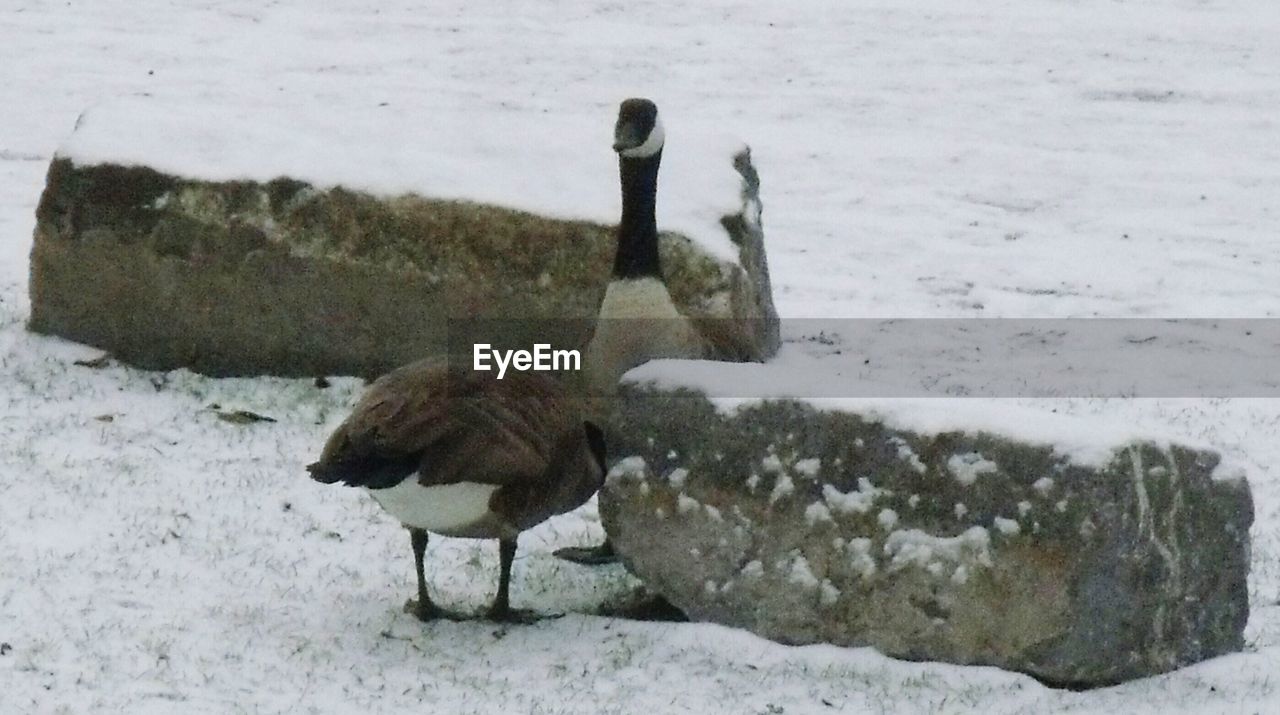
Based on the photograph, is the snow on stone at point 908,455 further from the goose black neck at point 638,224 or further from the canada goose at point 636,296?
the goose black neck at point 638,224

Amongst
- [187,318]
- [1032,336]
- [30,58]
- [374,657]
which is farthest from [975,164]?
[374,657]

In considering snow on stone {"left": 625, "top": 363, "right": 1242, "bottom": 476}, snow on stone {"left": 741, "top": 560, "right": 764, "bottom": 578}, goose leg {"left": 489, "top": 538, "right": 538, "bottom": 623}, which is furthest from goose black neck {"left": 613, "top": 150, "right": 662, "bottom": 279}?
snow on stone {"left": 741, "top": 560, "right": 764, "bottom": 578}

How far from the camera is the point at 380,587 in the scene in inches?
245

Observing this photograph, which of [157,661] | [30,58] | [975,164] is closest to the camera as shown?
[157,661]

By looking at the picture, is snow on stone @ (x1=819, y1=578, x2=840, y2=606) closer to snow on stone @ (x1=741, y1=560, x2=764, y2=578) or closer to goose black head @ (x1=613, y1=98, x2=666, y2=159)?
snow on stone @ (x1=741, y1=560, x2=764, y2=578)

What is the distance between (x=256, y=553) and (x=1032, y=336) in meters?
5.31

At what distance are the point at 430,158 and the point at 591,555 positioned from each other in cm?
287

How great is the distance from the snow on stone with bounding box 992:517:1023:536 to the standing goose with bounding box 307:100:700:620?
133cm

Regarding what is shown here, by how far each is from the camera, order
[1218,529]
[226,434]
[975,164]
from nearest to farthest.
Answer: [1218,529] < [226,434] < [975,164]

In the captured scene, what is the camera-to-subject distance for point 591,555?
6516 millimetres

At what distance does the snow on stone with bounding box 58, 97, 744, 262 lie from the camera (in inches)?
330

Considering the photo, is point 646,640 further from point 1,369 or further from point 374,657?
point 1,369

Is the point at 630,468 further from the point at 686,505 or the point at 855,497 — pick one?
the point at 855,497

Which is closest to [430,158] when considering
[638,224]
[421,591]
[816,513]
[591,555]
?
[638,224]
